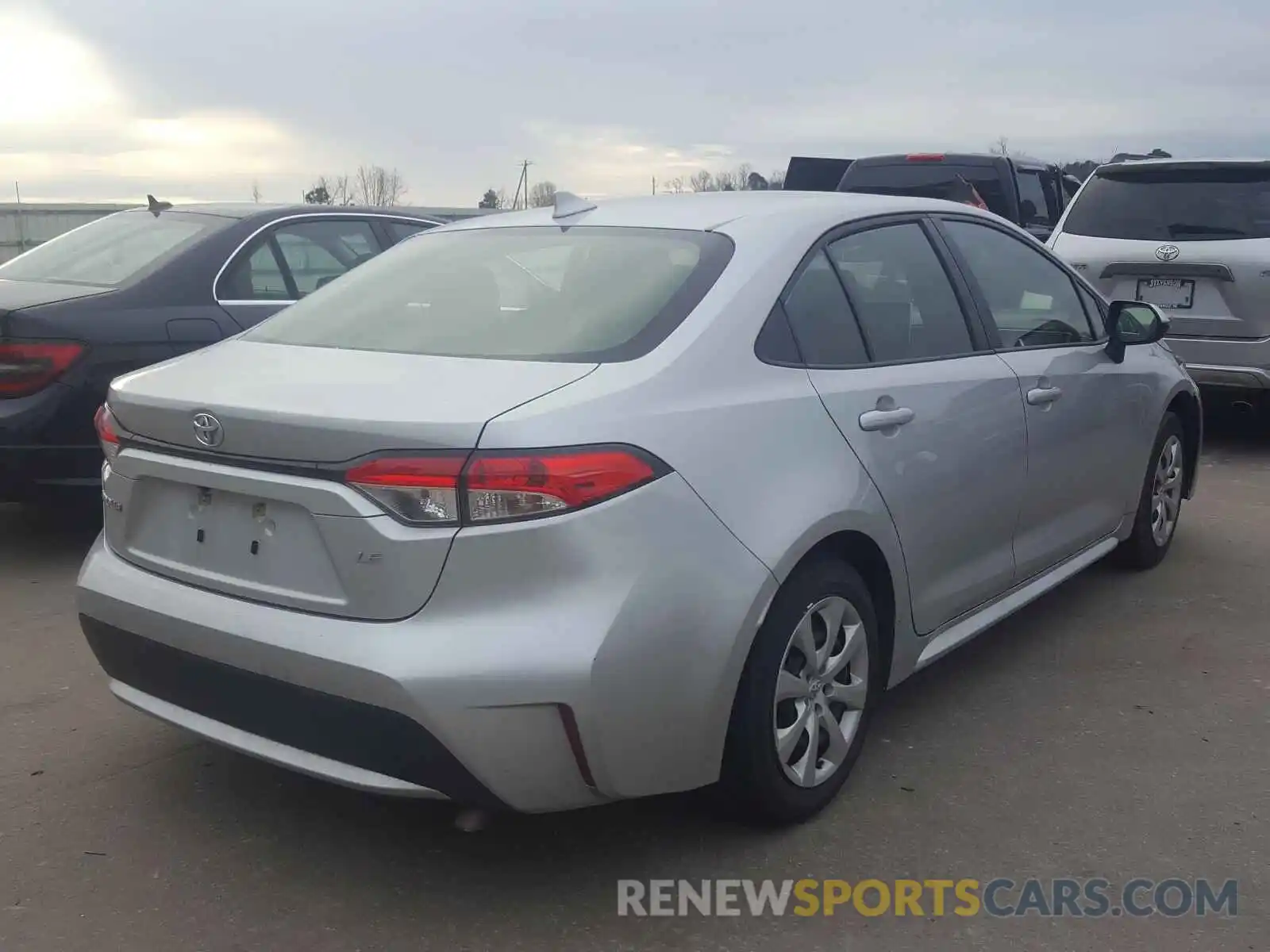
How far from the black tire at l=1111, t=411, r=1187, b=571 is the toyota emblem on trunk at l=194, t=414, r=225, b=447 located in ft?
12.2

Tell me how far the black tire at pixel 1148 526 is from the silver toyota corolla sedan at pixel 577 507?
57.9 inches

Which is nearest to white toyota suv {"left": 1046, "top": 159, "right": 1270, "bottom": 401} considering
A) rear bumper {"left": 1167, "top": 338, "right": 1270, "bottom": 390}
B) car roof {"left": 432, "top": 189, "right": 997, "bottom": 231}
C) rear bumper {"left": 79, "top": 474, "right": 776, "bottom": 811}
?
rear bumper {"left": 1167, "top": 338, "right": 1270, "bottom": 390}

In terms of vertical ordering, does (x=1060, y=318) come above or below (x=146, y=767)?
above

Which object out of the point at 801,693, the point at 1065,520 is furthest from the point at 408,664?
the point at 1065,520

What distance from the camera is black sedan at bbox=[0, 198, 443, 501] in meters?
4.98

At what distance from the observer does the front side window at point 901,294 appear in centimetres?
347

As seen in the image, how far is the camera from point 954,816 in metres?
3.21

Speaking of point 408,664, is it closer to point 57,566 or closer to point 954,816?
point 954,816

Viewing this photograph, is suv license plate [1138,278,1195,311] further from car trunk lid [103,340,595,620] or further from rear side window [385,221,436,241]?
car trunk lid [103,340,595,620]

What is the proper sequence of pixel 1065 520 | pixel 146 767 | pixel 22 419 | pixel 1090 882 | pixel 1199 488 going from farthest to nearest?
1. pixel 1199 488
2. pixel 22 419
3. pixel 1065 520
4. pixel 146 767
5. pixel 1090 882

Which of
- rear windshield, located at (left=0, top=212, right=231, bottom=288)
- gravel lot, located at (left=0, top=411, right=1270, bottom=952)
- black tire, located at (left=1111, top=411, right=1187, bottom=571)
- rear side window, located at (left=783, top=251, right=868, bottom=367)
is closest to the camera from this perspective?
gravel lot, located at (left=0, top=411, right=1270, bottom=952)

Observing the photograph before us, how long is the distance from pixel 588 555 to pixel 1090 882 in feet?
4.76

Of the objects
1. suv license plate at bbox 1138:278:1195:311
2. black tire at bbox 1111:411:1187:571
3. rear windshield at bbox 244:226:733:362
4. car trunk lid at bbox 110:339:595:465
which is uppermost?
rear windshield at bbox 244:226:733:362

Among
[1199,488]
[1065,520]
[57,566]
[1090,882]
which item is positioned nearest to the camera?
[1090,882]
